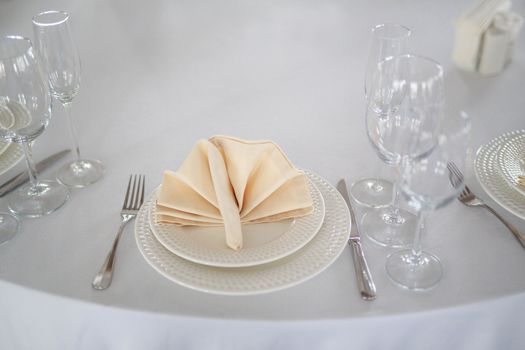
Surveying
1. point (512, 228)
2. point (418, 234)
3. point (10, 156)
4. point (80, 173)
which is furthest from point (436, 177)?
point (10, 156)

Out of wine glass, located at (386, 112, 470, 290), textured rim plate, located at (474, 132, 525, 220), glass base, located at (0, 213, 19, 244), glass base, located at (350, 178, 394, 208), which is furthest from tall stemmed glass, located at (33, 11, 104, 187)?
textured rim plate, located at (474, 132, 525, 220)

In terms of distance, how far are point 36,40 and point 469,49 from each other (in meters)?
1.01

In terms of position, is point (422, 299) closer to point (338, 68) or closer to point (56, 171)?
point (56, 171)

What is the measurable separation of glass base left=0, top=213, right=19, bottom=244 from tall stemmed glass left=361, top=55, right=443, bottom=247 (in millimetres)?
571

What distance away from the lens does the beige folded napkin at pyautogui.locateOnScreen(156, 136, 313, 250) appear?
931 mm

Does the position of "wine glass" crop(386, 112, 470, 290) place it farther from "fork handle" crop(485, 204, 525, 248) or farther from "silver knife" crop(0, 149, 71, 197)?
"silver knife" crop(0, 149, 71, 197)

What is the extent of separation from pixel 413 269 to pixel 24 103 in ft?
2.21

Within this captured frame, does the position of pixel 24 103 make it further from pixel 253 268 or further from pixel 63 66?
pixel 253 268

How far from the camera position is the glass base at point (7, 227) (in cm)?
95

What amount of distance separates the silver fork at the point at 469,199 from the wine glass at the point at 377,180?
0.13 metres

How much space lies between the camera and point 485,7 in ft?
4.76

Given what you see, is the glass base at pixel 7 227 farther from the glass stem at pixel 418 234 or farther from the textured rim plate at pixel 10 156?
the glass stem at pixel 418 234

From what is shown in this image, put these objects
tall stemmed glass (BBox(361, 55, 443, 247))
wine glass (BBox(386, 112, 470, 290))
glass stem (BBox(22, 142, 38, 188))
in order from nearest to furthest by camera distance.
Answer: wine glass (BBox(386, 112, 470, 290)), tall stemmed glass (BBox(361, 55, 443, 247)), glass stem (BBox(22, 142, 38, 188))

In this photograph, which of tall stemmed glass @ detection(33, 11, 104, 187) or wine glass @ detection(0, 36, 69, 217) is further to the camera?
tall stemmed glass @ detection(33, 11, 104, 187)
